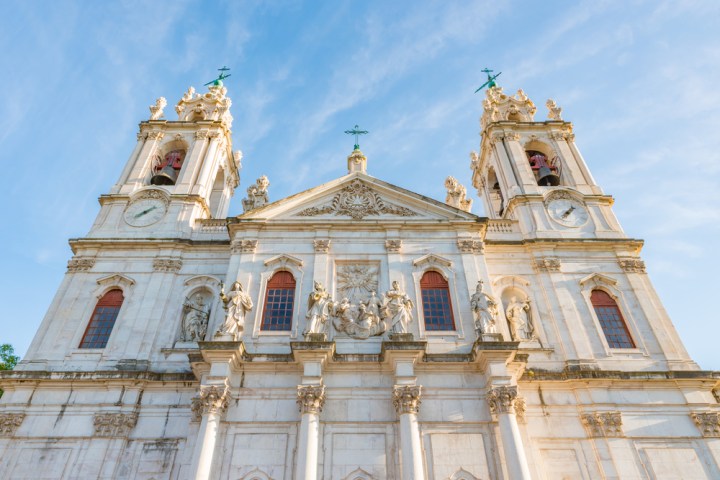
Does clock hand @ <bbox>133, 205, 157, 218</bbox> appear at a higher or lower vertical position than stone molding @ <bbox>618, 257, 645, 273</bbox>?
higher

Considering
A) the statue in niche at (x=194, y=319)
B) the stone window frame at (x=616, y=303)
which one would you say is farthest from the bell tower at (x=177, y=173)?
the stone window frame at (x=616, y=303)

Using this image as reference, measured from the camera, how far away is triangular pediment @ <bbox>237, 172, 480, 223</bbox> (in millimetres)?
20641

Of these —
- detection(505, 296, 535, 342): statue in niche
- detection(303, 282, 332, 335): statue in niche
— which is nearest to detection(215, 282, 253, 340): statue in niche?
detection(303, 282, 332, 335): statue in niche

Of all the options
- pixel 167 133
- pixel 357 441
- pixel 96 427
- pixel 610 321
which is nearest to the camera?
pixel 357 441

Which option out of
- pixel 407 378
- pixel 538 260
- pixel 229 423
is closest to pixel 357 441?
pixel 407 378

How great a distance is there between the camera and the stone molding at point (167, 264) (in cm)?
2016

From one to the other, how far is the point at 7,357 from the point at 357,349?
22.2 m

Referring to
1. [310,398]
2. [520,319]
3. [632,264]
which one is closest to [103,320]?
[310,398]

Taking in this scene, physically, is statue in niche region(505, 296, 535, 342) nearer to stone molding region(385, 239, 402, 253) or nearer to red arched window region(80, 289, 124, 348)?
stone molding region(385, 239, 402, 253)

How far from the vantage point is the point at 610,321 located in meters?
18.9

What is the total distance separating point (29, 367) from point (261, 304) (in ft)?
26.3

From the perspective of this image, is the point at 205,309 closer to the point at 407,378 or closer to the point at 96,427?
the point at 96,427

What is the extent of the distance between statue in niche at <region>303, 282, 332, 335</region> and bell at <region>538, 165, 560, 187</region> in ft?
46.4

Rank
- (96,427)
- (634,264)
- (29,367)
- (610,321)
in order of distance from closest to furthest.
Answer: (96,427)
(29,367)
(610,321)
(634,264)
